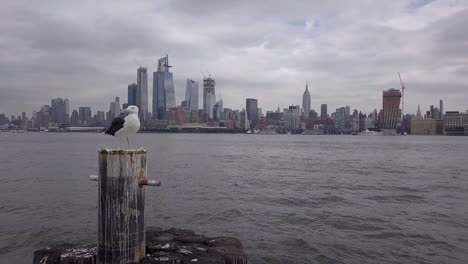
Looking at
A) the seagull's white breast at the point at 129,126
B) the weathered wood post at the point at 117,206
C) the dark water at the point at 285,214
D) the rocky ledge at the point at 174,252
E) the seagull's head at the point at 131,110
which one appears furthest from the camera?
the dark water at the point at 285,214

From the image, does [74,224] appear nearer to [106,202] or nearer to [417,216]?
[106,202]

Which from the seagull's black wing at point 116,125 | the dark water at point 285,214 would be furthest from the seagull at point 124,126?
the dark water at point 285,214

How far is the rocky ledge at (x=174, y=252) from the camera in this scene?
7773mm

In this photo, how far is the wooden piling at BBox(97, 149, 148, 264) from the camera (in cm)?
755

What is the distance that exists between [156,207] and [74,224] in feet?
15.2

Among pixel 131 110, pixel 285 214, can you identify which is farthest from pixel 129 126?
pixel 285 214

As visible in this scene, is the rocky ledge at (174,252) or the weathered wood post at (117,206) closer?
the weathered wood post at (117,206)

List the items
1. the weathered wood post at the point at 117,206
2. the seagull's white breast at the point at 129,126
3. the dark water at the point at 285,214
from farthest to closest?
the dark water at the point at 285,214 < the seagull's white breast at the point at 129,126 < the weathered wood post at the point at 117,206

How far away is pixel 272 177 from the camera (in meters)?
36.0

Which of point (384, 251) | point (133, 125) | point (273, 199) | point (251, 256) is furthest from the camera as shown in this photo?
point (273, 199)

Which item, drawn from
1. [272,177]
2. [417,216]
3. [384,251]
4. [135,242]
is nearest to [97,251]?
[135,242]

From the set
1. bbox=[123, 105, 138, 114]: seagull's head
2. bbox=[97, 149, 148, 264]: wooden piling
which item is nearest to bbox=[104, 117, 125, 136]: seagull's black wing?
bbox=[123, 105, 138, 114]: seagull's head

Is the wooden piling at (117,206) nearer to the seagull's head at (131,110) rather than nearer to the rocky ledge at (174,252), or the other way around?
the rocky ledge at (174,252)

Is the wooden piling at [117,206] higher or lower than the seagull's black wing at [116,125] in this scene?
lower
